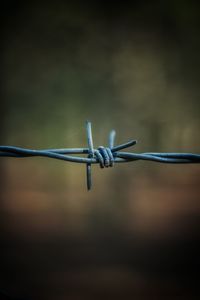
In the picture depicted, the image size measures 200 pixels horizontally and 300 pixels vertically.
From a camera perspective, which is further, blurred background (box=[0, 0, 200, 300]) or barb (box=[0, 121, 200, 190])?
blurred background (box=[0, 0, 200, 300])

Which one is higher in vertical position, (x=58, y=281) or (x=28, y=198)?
(x=28, y=198)

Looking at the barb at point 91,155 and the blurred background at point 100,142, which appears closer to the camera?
the barb at point 91,155

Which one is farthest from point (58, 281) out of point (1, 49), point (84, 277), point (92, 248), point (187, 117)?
point (1, 49)

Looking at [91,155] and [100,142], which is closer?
[91,155]

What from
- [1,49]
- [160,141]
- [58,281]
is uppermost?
[1,49]

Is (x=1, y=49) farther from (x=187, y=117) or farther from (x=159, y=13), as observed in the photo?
(x=187, y=117)

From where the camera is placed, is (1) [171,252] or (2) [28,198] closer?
(1) [171,252]

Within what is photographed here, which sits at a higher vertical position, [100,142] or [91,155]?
[100,142]

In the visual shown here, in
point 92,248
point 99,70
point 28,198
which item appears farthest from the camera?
point 99,70
